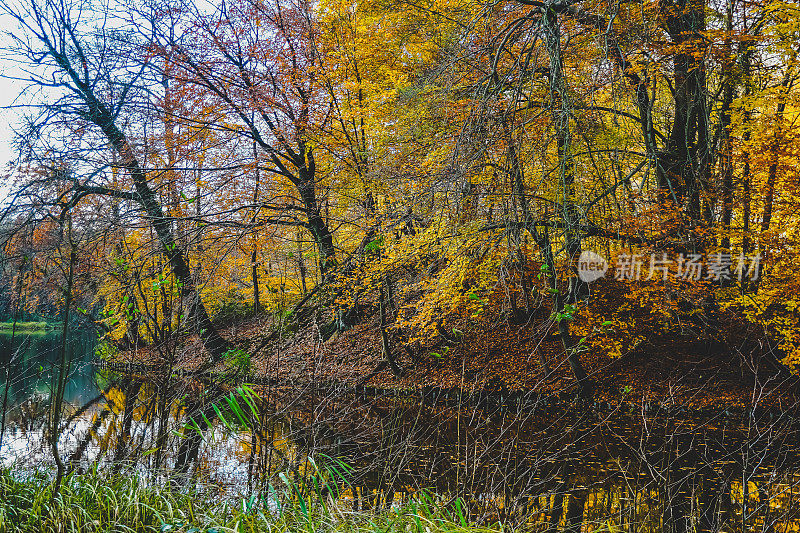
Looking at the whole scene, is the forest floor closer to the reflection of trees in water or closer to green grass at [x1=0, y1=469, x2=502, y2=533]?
the reflection of trees in water

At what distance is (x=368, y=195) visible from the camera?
9.12 metres

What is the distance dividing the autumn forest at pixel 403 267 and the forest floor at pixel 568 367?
0.24ft

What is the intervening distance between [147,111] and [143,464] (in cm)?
526

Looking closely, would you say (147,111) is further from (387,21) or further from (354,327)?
(354,327)

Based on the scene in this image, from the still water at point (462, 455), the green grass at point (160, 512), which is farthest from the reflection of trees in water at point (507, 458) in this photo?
the green grass at point (160, 512)

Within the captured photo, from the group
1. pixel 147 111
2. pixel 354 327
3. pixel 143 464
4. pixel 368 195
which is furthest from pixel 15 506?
pixel 354 327

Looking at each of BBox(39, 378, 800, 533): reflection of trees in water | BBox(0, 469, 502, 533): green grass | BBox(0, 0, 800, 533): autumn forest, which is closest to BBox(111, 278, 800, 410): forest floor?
BBox(0, 0, 800, 533): autumn forest

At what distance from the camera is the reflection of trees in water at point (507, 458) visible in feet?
14.5

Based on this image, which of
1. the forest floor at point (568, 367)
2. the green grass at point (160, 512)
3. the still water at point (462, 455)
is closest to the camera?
the green grass at point (160, 512)

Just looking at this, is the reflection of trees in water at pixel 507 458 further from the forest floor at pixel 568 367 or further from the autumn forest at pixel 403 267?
the forest floor at pixel 568 367

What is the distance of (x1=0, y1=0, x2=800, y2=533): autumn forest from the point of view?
14.6 ft

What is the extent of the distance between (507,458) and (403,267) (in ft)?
11.6

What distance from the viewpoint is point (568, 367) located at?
11594 millimetres

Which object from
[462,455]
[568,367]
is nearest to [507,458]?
[462,455]
